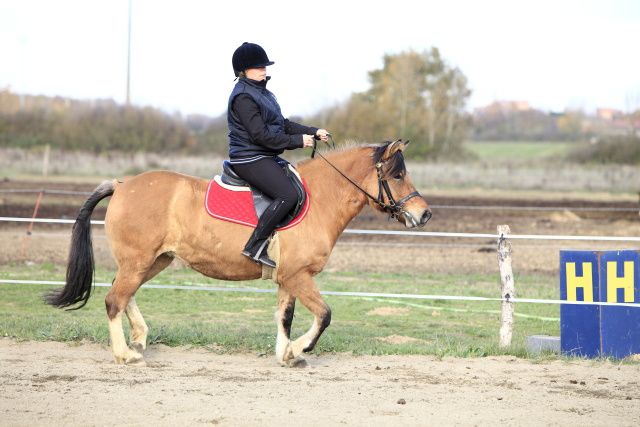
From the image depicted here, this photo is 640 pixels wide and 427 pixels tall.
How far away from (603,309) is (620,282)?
302 mm

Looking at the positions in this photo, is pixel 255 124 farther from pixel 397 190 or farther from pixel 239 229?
pixel 397 190

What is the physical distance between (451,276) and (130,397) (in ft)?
31.4

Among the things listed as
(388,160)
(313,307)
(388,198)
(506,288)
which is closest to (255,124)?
(388,160)

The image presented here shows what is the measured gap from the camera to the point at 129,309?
25.9 feet

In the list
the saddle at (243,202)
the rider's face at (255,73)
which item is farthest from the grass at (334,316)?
the rider's face at (255,73)

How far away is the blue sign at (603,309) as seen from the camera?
8289 mm

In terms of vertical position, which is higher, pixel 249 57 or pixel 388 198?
pixel 249 57

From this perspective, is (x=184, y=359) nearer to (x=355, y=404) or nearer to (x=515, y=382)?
(x=355, y=404)

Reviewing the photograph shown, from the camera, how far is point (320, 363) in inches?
311

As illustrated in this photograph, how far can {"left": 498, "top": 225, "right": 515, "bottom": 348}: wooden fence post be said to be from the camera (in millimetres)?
8766

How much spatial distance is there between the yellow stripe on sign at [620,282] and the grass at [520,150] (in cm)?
3425

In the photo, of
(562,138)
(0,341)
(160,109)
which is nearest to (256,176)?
(0,341)

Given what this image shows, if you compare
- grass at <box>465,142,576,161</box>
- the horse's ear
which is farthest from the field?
grass at <box>465,142,576,161</box>

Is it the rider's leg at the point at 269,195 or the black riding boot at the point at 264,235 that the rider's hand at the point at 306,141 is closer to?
the rider's leg at the point at 269,195
